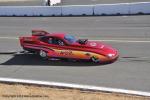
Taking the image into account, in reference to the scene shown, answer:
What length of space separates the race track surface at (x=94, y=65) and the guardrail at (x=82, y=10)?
7.25 ft

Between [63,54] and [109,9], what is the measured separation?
1609 centimetres

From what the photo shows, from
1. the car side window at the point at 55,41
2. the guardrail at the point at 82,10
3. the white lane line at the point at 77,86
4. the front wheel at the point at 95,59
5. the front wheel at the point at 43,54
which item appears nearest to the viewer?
the white lane line at the point at 77,86

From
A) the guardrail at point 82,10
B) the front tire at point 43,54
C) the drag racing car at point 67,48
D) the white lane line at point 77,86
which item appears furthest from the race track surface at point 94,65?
the guardrail at point 82,10

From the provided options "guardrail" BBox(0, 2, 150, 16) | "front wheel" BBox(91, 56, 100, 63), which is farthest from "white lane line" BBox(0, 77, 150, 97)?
"guardrail" BBox(0, 2, 150, 16)

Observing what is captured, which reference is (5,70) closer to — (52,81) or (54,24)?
(52,81)

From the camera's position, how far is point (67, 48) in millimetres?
20047

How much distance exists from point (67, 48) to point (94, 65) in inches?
58.7

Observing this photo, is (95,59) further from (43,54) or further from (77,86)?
(77,86)

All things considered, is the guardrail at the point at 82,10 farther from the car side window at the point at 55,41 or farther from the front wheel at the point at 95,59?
the front wheel at the point at 95,59

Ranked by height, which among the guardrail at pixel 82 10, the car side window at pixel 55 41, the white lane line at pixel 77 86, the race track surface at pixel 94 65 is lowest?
the white lane line at pixel 77 86

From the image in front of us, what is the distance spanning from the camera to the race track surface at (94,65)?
17688 millimetres

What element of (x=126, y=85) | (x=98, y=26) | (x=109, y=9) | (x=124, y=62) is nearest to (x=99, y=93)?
(x=126, y=85)

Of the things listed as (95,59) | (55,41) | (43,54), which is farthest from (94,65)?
(43,54)

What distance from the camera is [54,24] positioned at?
1280 inches
